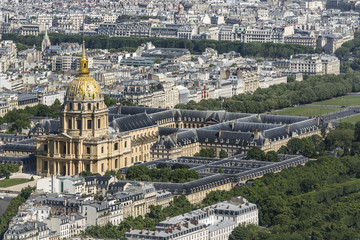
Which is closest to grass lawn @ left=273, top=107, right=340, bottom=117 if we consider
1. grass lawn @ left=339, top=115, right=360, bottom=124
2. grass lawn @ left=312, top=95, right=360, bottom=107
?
grass lawn @ left=339, top=115, right=360, bottom=124

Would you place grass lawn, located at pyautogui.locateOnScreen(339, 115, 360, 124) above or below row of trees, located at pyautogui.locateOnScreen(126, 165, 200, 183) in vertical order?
below

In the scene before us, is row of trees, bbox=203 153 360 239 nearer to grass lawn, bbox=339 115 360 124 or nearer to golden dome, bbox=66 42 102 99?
golden dome, bbox=66 42 102 99

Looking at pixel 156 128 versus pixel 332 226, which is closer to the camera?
pixel 332 226

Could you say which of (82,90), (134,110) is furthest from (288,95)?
(82,90)

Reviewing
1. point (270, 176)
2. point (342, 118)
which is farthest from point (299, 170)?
point (342, 118)

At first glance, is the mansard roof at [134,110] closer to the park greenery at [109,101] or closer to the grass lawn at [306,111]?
the park greenery at [109,101]

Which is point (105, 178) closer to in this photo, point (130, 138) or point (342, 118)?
point (130, 138)
